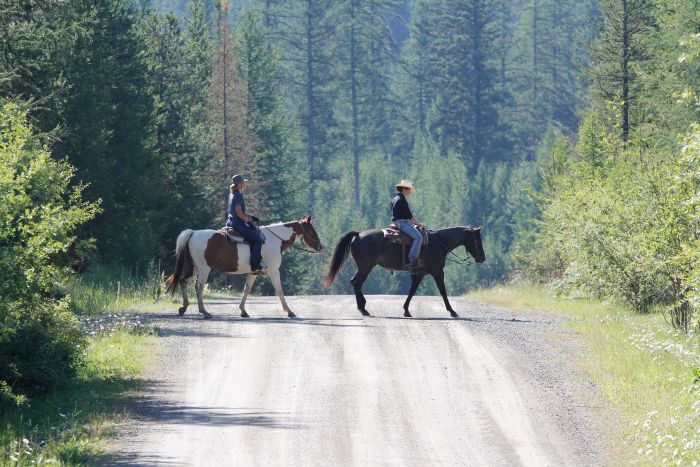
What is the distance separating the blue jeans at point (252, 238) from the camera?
25891mm

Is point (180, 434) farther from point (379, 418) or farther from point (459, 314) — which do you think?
point (459, 314)

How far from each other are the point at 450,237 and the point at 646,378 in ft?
33.2

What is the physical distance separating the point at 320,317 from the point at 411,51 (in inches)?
5507

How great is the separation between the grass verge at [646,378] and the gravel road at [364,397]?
1.24ft

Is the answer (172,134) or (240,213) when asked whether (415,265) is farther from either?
(172,134)

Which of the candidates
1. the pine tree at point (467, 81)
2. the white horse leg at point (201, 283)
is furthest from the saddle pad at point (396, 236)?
the pine tree at point (467, 81)

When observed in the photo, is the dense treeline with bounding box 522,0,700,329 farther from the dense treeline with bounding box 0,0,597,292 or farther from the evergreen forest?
the dense treeline with bounding box 0,0,597,292

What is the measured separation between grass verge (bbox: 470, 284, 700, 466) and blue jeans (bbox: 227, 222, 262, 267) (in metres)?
6.62

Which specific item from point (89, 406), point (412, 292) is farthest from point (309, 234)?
point (89, 406)

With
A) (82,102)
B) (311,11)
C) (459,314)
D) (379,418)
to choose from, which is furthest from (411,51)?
(379,418)

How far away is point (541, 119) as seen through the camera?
14725 centimetres

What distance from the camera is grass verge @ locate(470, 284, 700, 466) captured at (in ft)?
45.0

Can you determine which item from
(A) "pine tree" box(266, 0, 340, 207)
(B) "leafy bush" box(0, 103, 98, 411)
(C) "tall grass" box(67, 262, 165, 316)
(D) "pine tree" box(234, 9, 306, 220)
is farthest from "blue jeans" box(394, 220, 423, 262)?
(A) "pine tree" box(266, 0, 340, 207)

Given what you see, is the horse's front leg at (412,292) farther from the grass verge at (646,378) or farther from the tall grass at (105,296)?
the tall grass at (105,296)
